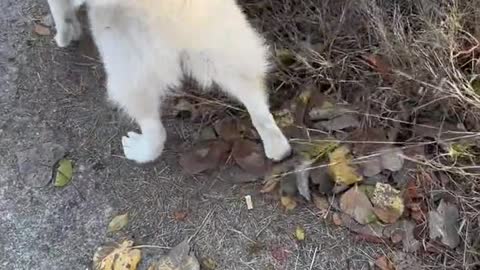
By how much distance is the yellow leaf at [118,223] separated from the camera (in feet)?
7.27

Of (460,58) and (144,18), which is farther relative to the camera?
(460,58)

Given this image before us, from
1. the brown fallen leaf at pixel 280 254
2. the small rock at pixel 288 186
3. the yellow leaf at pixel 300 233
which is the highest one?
the small rock at pixel 288 186

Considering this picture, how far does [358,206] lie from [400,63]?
428 millimetres

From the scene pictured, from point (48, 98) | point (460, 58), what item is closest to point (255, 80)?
point (460, 58)

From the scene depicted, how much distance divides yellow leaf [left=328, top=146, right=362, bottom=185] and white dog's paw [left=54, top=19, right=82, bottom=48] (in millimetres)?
940

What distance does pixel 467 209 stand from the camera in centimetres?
207

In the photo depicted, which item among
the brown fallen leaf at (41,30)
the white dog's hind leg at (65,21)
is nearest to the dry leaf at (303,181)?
the white dog's hind leg at (65,21)

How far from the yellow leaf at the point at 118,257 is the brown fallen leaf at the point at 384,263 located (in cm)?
66

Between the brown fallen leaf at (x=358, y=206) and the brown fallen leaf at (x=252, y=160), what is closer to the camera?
the brown fallen leaf at (x=358, y=206)

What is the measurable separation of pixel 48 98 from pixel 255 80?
0.80 metres

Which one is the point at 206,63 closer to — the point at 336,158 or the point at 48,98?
the point at 336,158

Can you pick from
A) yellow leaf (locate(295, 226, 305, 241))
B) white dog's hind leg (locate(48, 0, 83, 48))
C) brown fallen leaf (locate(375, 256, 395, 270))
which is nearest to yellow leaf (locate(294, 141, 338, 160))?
yellow leaf (locate(295, 226, 305, 241))

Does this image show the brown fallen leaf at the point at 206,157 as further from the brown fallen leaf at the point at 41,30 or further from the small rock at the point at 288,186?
the brown fallen leaf at the point at 41,30

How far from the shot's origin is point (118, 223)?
7.29 ft
